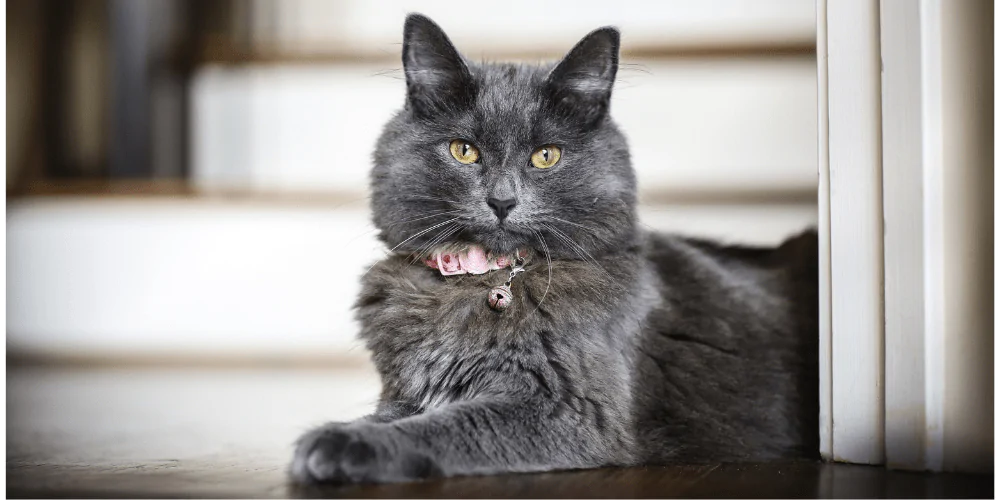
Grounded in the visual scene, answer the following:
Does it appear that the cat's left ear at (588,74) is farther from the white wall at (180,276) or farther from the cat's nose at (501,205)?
the white wall at (180,276)

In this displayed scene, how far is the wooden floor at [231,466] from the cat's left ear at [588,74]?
0.56m

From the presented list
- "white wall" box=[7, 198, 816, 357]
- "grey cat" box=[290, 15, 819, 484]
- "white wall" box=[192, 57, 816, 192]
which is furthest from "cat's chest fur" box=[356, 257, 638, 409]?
"white wall" box=[7, 198, 816, 357]

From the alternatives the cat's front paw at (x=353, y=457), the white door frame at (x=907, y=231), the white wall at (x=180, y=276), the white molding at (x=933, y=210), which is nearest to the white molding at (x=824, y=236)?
the white door frame at (x=907, y=231)

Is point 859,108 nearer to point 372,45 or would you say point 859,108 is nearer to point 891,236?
point 891,236

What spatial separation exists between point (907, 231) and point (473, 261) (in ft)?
2.05

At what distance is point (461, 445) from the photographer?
1.18m

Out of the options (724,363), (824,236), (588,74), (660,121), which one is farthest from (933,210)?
(660,121)

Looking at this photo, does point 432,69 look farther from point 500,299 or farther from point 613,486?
point 613,486

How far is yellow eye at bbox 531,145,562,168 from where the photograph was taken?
4.49 ft

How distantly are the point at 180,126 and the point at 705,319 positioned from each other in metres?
2.18

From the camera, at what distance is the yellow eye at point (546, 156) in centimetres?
137

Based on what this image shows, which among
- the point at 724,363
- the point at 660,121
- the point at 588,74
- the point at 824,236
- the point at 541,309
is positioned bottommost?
the point at 724,363

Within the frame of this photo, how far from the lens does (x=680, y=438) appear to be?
1.42 m

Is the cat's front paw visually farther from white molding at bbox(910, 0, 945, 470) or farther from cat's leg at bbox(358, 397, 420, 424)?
white molding at bbox(910, 0, 945, 470)
